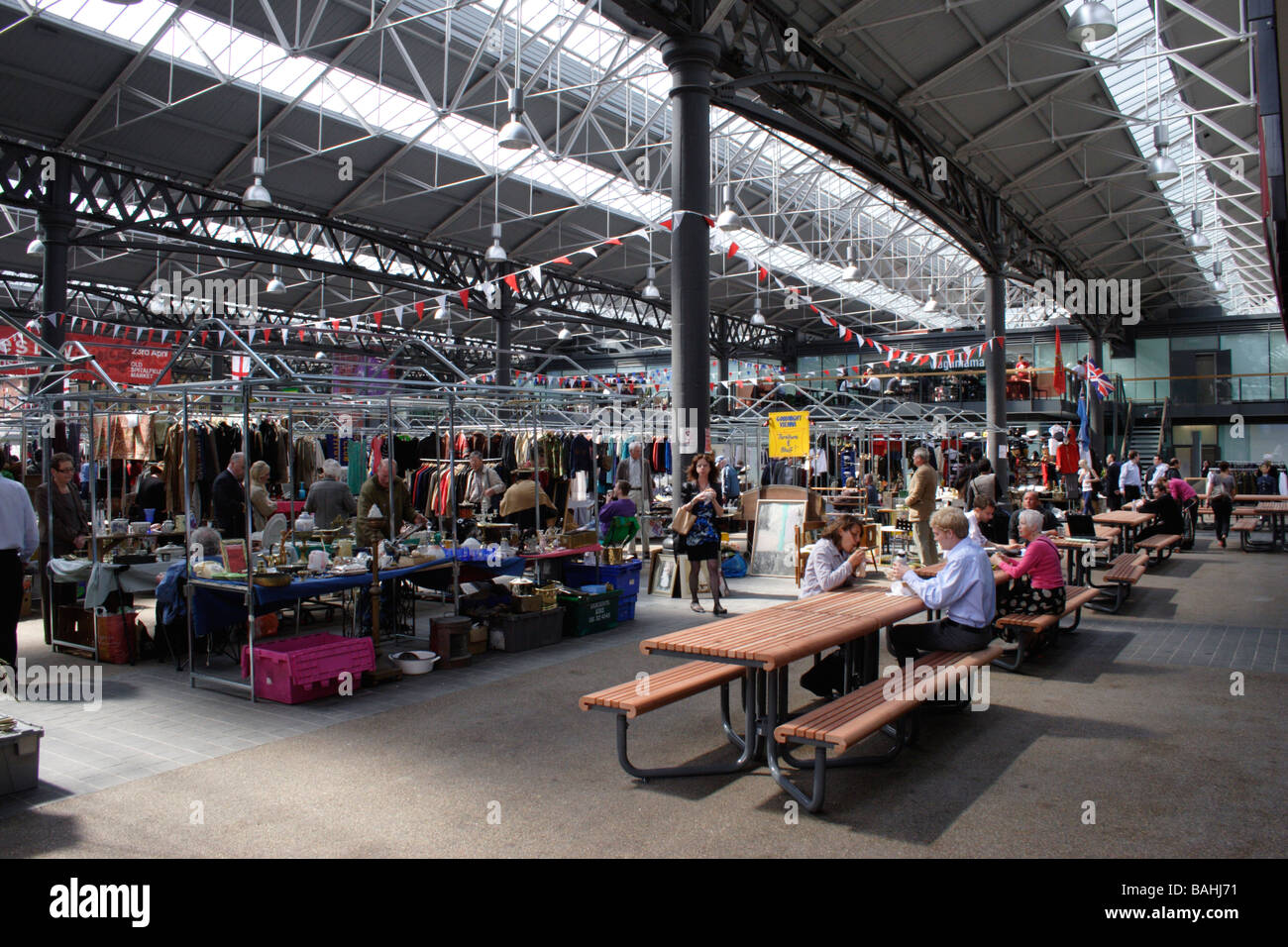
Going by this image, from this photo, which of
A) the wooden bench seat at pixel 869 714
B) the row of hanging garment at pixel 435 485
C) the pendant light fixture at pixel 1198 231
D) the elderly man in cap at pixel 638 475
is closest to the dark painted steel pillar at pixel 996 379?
the pendant light fixture at pixel 1198 231

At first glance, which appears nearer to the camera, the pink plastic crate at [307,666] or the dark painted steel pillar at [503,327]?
the pink plastic crate at [307,666]

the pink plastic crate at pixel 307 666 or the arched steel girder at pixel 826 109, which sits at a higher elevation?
the arched steel girder at pixel 826 109

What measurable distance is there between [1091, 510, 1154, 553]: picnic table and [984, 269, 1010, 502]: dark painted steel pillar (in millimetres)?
3461

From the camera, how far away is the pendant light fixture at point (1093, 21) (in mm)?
9695

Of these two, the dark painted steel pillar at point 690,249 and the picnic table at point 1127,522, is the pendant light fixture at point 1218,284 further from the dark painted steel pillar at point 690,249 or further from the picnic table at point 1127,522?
the dark painted steel pillar at point 690,249

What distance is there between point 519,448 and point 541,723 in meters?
7.10

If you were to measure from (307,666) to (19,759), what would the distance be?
200 cm

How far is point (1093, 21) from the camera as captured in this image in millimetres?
9703

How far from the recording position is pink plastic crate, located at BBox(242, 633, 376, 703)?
6.42 metres

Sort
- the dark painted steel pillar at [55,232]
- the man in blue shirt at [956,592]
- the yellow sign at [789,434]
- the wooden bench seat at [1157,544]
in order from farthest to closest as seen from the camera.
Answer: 1. the dark painted steel pillar at [55,232]
2. the wooden bench seat at [1157,544]
3. the yellow sign at [789,434]
4. the man in blue shirt at [956,592]

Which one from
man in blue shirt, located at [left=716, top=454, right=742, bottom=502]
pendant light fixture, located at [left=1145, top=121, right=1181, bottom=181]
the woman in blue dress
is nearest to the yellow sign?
man in blue shirt, located at [left=716, top=454, right=742, bottom=502]

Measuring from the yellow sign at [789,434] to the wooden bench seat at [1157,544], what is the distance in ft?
16.5
